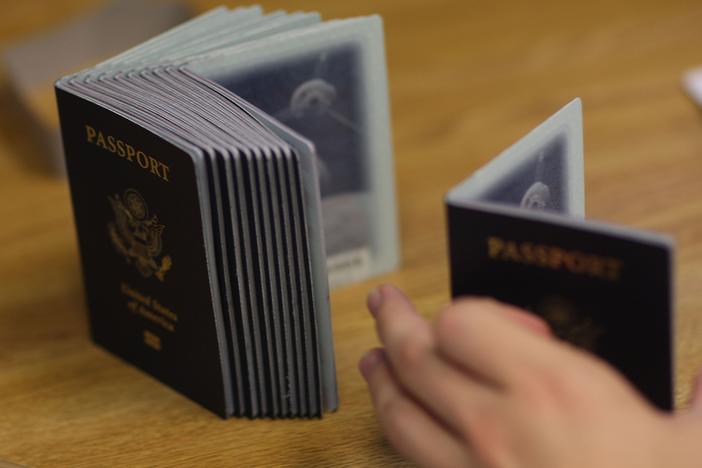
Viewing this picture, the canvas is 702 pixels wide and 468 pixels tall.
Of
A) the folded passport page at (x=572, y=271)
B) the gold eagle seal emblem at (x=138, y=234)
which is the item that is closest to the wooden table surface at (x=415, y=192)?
the folded passport page at (x=572, y=271)

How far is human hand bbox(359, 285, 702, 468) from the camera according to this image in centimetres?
71

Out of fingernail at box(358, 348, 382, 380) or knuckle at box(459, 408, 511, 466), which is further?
fingernail at box(358, 348, 382, 380)

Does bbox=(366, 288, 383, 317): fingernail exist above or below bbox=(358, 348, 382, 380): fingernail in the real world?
above

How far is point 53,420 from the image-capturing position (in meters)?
1.06

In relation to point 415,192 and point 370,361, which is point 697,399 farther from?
point 415,192

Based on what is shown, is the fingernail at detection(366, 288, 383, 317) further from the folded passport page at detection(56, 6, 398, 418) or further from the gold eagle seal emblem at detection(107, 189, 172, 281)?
the gold eagle seal emblem at detection(107, 189, 172, 281)

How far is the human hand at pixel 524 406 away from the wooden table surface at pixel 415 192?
0.09m

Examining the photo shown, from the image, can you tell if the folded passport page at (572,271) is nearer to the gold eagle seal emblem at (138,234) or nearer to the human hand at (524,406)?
the human hand at (524,406)

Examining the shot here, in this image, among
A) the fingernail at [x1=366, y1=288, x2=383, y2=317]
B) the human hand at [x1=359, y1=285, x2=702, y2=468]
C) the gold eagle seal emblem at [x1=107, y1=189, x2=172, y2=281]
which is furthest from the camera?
the gold eagle seal emblem at [x1=107, y1=189, x2=172, y2=281]

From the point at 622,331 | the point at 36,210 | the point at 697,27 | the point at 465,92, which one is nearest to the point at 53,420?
the point at 36,210

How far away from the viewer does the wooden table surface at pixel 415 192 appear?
1.03 m

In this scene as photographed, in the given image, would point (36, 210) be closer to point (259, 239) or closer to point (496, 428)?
point (259, 239)

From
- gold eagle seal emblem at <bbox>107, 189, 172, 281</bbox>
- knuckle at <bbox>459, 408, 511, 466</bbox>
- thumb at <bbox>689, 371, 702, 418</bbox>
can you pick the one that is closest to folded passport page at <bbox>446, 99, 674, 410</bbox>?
thumb at <bbox>689, 371, 702, 418</bbox>

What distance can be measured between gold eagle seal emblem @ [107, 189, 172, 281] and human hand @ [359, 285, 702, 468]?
31cm
